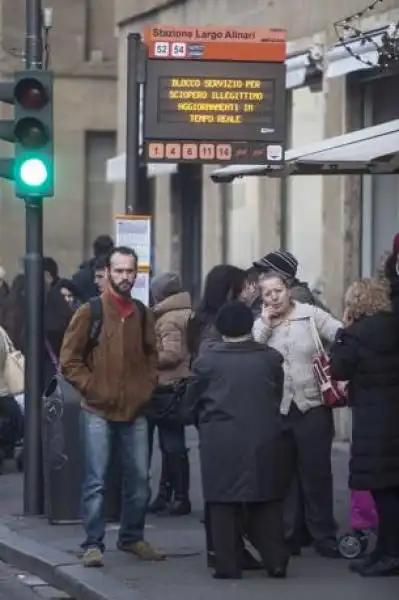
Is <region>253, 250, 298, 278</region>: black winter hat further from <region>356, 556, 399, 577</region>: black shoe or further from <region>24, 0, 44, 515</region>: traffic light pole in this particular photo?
<region>24, 0, 44, 515</region>: traffic light pole

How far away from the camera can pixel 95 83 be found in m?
32.3

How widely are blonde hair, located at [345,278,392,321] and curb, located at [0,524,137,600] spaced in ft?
6.94

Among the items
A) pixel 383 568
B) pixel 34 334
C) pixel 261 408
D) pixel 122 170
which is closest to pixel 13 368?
pixel 34 334

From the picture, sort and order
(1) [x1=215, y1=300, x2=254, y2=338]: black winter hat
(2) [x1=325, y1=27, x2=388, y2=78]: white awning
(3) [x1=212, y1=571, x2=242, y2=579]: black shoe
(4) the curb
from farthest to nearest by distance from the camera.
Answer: (2) [x1=325, y1=27, x2=388, y2=78]: white awning
(3) [x1=212, y1=571, x2=242, y2=579]: black shoe
(1) [x1=215, y1=300, x2=254, y2=338]: black winter hat
(4) the curb

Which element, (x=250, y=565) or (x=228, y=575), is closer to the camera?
(x=228, y=575)

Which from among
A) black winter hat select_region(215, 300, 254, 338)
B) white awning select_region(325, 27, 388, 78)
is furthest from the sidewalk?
white awning select_region(325, 27, 388, 78)

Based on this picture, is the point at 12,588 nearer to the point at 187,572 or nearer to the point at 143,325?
the point at 187,572

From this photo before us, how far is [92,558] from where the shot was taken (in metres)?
11.1

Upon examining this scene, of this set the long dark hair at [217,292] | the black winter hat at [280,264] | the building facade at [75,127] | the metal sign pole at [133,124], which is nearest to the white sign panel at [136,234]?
the metal sign pole at [133,124]

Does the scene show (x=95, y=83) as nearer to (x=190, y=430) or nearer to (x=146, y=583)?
(x=190, y=430)

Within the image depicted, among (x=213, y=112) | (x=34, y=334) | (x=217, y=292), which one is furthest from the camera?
(x=213, y=112)

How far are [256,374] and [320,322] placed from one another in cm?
111

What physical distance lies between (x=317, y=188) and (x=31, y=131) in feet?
20.3

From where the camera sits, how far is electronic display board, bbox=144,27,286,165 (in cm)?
1398
